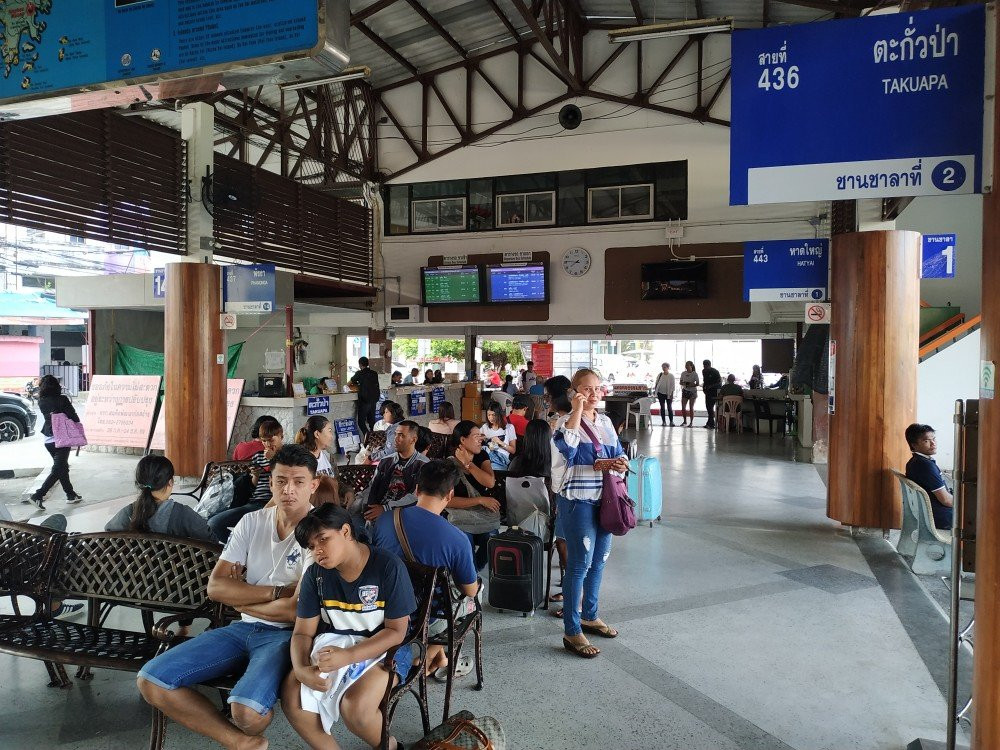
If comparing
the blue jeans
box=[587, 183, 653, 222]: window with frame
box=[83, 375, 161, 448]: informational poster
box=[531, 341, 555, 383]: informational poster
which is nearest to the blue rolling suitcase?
the blue jeans

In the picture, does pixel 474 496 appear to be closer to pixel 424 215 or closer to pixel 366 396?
pixel 366 396

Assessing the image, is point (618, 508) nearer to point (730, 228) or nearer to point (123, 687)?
point (123, 687)

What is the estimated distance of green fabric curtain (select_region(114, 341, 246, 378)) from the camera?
440 inches

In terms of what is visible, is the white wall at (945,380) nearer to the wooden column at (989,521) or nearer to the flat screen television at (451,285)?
the flat screen television at (451,285)

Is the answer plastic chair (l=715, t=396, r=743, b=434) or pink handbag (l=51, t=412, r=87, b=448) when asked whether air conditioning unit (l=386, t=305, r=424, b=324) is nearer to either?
plastic chair (l=715, t=396, r=743, b=434)

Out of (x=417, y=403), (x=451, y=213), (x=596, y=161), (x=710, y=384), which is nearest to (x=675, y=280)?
(x=596, y=161)

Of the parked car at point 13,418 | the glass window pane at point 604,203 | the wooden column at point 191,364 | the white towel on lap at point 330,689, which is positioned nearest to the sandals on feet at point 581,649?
the white towel on lap at point 330,689

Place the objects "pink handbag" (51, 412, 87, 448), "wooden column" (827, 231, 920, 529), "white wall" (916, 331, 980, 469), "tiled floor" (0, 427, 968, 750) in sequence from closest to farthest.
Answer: "tiled floor" (0, 427, 968, 750)
"wooden column" (827, 231, 920, 529)
"pink handbag" (51, 412, 87, 448)
"white wall" (916, 331, 980, 469)

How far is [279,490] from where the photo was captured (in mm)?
2951

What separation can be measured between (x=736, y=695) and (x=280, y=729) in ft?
7.21

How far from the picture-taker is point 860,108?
3.04m

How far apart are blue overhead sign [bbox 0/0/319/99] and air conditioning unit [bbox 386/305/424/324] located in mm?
12170

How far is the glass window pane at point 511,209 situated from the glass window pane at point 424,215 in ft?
5.21

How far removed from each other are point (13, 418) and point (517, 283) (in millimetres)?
10176
